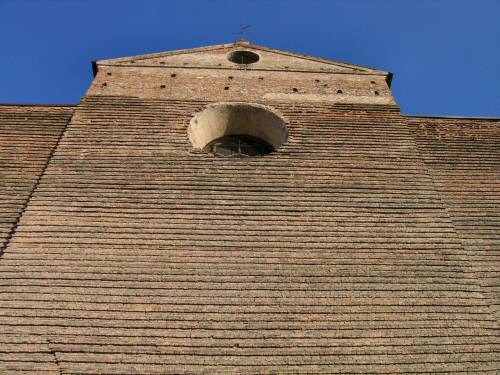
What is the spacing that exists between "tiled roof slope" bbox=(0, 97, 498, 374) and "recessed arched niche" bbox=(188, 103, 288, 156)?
2.62 ft

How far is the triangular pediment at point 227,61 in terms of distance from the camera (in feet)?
32.6

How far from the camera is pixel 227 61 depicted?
10266 mm

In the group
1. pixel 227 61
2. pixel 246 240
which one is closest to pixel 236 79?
pixel 227 61

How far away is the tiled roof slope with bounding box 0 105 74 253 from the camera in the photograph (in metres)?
6.56

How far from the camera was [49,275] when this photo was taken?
540cm

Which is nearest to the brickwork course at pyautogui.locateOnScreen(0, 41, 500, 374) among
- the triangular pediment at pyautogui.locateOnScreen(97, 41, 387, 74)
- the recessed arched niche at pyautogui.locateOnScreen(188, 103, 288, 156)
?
the recessed arched niche at pyautogui.locateOnScreen(188, 103, 288, 156)

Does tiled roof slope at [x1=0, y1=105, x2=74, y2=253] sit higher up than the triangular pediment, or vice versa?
the triangular pediment

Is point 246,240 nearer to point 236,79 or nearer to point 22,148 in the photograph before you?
point 22,148

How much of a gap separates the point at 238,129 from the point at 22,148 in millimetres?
3421

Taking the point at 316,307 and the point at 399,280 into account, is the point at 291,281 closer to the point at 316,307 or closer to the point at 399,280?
the point at 316,307

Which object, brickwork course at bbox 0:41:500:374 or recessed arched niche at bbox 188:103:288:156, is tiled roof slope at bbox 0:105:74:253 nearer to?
brickwork course at bbox 0:41:500:374

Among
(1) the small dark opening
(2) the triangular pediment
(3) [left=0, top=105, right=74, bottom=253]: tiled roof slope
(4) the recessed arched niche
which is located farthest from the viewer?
(2) the triangular pediment

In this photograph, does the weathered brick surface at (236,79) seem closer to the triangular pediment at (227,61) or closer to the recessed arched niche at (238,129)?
the triangular pediment at (227,61)

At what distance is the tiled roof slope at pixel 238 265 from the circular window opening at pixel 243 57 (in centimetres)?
349
